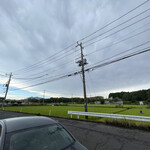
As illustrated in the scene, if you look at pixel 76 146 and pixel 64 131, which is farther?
pixel 64 131

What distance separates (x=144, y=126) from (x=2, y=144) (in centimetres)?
803

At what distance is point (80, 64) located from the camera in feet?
43.3

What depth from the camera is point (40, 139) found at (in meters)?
1.96

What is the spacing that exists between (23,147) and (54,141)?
0.60 metres

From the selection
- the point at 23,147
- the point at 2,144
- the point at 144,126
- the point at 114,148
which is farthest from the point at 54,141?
the point at 144,126

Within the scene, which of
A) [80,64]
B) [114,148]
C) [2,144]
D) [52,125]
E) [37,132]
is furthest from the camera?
[80,64]

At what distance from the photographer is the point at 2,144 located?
1.63 metres

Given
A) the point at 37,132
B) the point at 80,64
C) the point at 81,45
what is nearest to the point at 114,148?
the point at 37,132

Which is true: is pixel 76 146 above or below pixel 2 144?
below

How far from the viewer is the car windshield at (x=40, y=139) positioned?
5.66 ft

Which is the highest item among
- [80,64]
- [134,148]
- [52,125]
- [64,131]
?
[80,64]

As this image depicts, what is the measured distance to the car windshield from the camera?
173 centimetres

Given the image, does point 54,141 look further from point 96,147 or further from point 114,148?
point 114,148

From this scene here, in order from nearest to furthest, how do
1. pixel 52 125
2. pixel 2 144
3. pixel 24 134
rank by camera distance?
pixel 2 144, pixel 24 134, pixel 52 125
